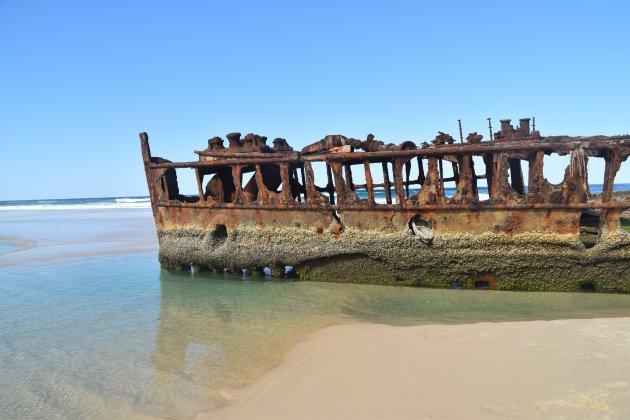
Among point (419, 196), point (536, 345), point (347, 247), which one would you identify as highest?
point (419, 196)

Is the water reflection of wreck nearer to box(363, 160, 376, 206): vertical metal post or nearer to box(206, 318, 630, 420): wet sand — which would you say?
box(363, 160, 376, 206): vertical metal post

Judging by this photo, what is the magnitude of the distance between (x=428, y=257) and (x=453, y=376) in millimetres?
3636

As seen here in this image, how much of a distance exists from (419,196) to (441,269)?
1.17 metres

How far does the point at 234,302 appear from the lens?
23.7ft

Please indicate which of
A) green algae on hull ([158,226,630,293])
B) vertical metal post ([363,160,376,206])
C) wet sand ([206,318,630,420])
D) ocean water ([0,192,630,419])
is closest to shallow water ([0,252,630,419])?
ocean water ([0,192,630,419])

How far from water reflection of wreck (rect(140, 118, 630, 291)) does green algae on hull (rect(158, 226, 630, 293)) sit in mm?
→ 16

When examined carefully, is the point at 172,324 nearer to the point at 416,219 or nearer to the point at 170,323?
the point at 170,323

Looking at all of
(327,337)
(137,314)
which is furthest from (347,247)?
(137,314)

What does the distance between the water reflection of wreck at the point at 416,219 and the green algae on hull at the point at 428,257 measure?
16 mm

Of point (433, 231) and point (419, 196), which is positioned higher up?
point (419, 196)

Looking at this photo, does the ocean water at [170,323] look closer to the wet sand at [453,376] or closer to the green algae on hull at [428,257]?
the green algae on hull at [428,257]

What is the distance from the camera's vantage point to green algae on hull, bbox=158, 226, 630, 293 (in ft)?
21.6

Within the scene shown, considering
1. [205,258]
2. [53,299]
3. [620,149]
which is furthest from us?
[205,258]

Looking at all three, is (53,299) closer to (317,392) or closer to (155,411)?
(155,411)
